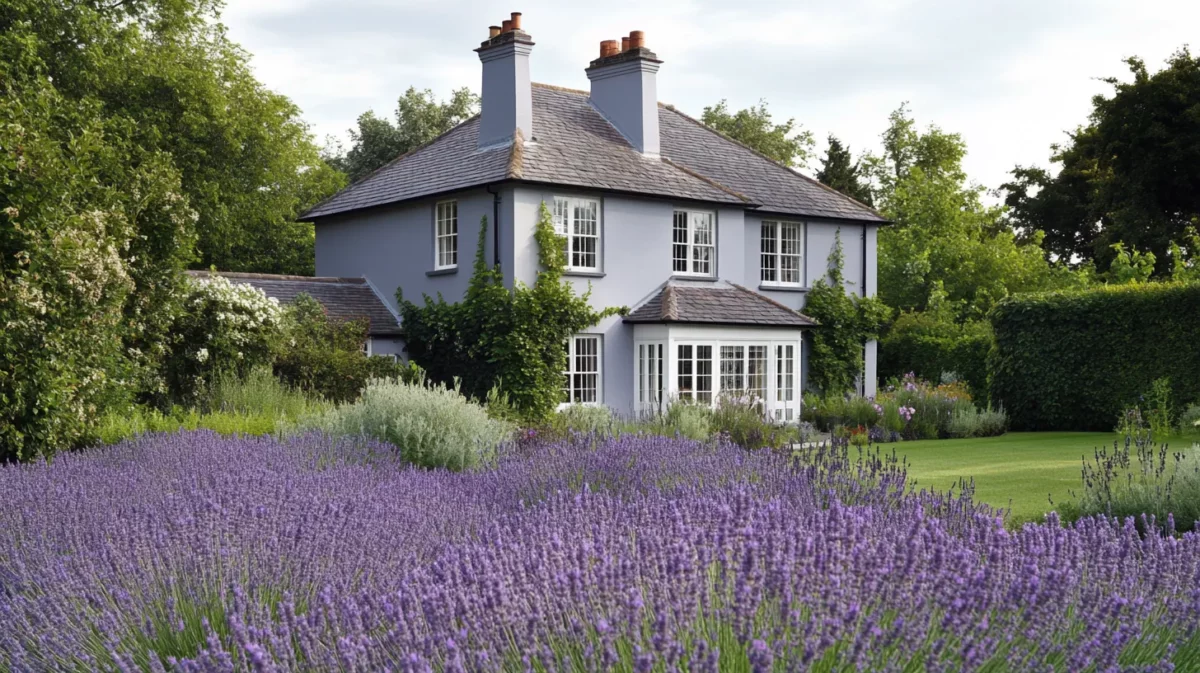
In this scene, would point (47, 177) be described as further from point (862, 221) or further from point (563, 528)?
point (862, 221)

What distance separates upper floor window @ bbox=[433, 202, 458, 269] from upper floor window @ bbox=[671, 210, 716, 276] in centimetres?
398

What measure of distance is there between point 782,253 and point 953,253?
44.3 ft

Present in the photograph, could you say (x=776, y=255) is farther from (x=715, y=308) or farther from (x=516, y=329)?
(x=516, y=329)

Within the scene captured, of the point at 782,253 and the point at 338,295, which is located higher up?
the point at 782,253

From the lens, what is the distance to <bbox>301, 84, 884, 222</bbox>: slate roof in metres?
18.4

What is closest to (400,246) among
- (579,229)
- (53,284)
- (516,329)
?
(579,229)

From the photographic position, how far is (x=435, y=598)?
309 cm

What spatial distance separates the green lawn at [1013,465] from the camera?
9820 millimetres

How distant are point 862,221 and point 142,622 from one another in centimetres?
2069

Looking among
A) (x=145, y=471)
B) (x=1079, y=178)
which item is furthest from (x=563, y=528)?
(x=1079, y=178)

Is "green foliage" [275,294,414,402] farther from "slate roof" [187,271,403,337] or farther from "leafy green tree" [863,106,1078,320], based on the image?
"leafy green tree" [863,106,1078,320]

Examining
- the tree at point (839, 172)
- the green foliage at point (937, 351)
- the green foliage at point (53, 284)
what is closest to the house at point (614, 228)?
the green foliage at point (937, 351)

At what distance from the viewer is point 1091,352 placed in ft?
62.3

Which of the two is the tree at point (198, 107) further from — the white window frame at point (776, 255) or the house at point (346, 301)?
the white window frame at point (776, 255)
